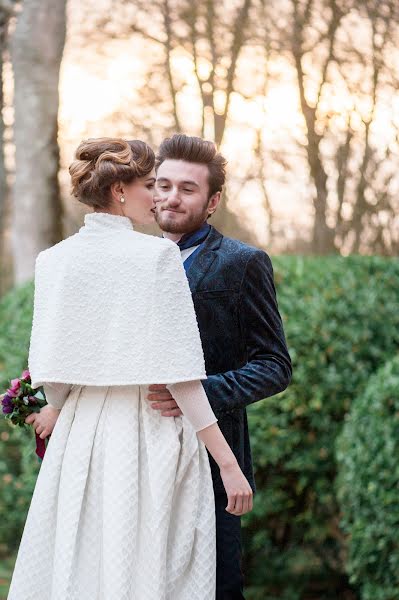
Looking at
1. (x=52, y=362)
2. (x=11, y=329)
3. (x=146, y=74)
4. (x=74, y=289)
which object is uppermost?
(x=146, y=74)

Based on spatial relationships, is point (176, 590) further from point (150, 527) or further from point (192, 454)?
point (192, 454)

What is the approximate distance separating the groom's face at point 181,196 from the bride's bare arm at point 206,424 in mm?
681

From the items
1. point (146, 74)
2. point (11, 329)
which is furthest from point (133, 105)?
point (11, 329)

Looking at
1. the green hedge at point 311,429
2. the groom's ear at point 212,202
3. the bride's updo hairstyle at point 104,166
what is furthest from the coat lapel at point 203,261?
the green hedge at point 311,429

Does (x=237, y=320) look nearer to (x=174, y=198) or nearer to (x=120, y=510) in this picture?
(x=174, y=198)

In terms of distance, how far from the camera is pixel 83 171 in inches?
102

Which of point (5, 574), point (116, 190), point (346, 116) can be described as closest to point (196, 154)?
point (116, 190)

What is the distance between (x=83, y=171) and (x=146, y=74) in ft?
30.8

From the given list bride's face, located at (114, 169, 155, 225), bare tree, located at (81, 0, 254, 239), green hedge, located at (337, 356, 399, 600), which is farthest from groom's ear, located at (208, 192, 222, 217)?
bare tree, located at (81, 0, 254, 239)

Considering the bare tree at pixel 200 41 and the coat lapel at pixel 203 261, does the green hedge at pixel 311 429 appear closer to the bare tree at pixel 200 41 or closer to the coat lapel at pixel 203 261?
the coat lapel at pixel 203 261

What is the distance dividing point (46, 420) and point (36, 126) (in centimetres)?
486

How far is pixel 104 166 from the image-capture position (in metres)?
2.55

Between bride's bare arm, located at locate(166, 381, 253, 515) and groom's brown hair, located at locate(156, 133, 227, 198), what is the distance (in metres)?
0.82

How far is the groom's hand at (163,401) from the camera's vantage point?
257 cm
